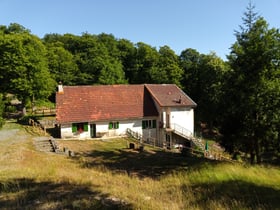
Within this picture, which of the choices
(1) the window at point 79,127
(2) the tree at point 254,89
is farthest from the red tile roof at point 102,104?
(2) the tree at point 254,89

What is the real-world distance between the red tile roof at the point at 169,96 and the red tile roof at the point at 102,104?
1040 mm

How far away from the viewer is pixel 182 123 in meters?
33.6

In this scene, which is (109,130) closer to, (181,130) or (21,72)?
(181,130)

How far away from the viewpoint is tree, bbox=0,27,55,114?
113ft

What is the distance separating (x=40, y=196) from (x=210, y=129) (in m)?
44.4

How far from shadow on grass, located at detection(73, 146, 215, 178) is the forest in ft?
11.9

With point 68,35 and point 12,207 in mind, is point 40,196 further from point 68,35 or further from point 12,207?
point 68,35

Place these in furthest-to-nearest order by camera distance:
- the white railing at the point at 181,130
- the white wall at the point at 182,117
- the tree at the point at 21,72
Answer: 1. the tree at the point at 21,72
2. the white wall at the point at 182,117
3. the white railing at the point at 181,130

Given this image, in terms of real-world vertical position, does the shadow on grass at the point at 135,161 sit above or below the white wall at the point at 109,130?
below

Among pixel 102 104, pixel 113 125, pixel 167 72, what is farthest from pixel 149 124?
pixel 167 72

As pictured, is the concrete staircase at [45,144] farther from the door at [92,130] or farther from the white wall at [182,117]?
the white wall at [182,117]

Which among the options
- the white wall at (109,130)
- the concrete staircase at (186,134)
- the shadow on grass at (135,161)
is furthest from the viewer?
the concrete staircase at (186,134)

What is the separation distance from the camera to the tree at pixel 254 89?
16.5m

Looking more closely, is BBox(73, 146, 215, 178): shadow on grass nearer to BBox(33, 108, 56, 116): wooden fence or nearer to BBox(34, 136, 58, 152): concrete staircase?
BBox(34, 136, 58, 152): concrete staircase
